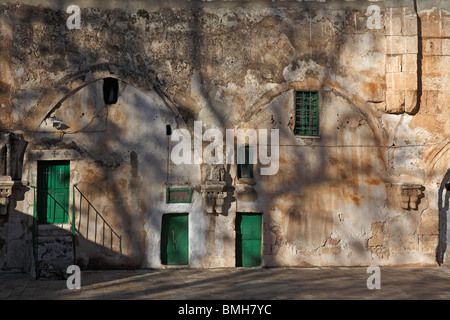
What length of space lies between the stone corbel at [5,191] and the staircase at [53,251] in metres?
0.94

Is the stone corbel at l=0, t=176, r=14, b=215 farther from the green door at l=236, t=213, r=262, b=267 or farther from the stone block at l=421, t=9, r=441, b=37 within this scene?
the stone block at l=421, t=9, r=441, b=37

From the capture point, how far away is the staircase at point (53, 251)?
40.1ft

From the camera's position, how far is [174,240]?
13.7 meters

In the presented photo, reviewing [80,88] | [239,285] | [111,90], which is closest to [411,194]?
[239,285]

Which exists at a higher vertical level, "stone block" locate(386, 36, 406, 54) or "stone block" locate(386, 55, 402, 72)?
"stone block" locate(386, 36, 406, 54)

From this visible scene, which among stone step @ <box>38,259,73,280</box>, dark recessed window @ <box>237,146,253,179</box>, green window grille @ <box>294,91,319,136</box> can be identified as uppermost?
green window grille @ <box>294,91,319,136</box>

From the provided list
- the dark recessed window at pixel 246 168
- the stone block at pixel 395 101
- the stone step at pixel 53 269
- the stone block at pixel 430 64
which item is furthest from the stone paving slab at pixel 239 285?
the stone block at pixel 430 64

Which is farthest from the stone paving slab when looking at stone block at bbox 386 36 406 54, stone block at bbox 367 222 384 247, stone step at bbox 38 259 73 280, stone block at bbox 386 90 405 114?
stone block at bbox 386 36 406 54

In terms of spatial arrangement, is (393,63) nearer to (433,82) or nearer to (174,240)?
(433,82)

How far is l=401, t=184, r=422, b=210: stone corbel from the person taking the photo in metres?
13.8

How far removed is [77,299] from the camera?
10.5 meters

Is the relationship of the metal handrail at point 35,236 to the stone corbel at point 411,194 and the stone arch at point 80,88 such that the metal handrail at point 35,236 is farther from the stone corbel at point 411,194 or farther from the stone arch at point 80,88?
the stone corbel at point 411,194

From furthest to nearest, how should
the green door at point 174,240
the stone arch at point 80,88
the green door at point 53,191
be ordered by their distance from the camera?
the green door at point 174,240
the stone arch at point 80,88
the green door at point 53,191

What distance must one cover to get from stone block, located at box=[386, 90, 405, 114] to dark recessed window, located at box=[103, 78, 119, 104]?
6753 mm
